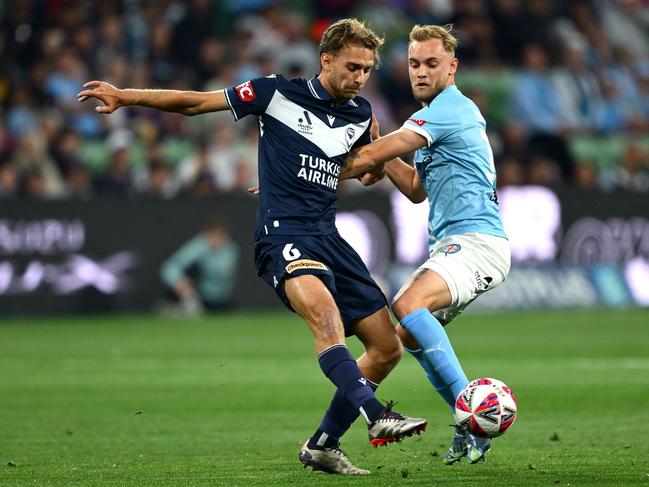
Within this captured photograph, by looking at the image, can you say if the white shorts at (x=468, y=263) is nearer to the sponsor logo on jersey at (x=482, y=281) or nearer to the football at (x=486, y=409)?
the sponsor logo on jersey at (x=482, y=281)

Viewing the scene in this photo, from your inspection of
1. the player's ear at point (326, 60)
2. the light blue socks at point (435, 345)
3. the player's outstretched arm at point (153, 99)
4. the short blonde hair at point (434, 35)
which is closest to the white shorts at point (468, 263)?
the light blue socks at point (435, 345)

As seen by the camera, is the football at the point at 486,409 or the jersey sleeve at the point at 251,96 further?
the jersey sleeve at the point at 251,96

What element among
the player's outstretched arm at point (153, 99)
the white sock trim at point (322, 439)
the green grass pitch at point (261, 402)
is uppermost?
the player's outstretched arm at point (153, 99)

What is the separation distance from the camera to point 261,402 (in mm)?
10742

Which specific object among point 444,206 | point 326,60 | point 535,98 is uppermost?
point 326,60

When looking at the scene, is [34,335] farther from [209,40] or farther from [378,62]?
[378,62]

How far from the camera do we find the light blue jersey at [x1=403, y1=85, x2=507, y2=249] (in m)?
7.32

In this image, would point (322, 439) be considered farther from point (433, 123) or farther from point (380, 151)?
point (433, 123)

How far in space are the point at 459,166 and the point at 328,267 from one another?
100 cm

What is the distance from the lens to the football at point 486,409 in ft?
21.5

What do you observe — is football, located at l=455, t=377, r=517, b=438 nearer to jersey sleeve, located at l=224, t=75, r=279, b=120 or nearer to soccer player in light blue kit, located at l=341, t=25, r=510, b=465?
soccer player in light blue kit, located at l=341, t=25, r=510, b=465

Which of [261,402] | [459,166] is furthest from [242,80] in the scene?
[459,166]

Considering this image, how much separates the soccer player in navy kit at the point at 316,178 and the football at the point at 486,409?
0.65 meters

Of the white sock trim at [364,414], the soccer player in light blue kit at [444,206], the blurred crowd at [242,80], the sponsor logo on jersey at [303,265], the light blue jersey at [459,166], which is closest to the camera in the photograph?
the white sock trim at [364,414]
